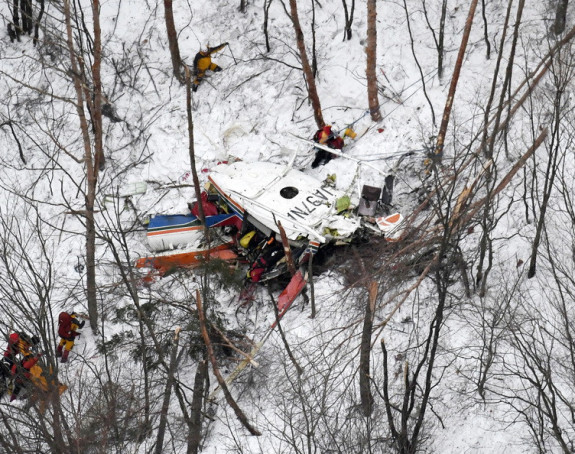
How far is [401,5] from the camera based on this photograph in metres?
17.7

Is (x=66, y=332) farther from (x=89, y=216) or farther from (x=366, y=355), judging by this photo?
(x=366, y=355)

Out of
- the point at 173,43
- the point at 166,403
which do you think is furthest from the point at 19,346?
the point at 173,43

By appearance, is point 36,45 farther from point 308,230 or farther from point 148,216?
point 308,230

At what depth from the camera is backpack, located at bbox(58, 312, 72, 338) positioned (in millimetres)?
13797

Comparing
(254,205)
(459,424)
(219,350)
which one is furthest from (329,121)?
(459,424)

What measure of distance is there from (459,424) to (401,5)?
10364 mm

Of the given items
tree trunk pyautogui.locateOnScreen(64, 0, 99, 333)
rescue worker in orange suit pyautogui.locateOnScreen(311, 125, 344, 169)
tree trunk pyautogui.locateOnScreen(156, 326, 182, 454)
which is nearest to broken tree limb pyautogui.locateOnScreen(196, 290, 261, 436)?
tree trunk pyautogui.locateOnScreen(156, 326, 182, 454)

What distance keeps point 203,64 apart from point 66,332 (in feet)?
24.0

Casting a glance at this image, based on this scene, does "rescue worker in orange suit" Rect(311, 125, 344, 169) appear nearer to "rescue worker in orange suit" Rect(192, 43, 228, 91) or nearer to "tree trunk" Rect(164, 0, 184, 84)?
"rescue worker in orange suit" Rect(192, 43, 228, 91)

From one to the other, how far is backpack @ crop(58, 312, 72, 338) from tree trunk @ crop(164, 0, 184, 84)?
6948mm

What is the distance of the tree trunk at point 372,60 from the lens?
15.1m

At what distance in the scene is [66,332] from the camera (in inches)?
547

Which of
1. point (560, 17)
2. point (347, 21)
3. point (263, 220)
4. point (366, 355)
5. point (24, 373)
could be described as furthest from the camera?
point (347, 21)

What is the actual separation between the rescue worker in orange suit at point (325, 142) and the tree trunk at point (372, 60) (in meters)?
1.14
